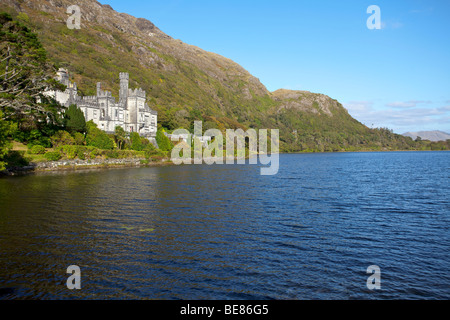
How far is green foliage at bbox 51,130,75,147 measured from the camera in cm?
6769

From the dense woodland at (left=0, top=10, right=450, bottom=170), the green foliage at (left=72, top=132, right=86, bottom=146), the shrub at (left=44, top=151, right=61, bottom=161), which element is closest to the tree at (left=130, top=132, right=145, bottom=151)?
the dense woodland at (left=0, top=10, right=450, bottom=170)

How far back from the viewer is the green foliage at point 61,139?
67.7 meters

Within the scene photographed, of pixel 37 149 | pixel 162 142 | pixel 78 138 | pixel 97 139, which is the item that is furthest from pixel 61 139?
pixel 162 142

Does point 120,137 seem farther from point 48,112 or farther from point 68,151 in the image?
point 48,112

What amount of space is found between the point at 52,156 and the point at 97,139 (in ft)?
49.0

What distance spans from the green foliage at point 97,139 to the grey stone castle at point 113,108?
26.3 feet

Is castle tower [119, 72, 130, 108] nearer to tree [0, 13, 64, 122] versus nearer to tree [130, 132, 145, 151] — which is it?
tree [130, 132, 145, 151]

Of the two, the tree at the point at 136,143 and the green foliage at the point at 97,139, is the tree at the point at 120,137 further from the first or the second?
the green foliage at the point at 97,139

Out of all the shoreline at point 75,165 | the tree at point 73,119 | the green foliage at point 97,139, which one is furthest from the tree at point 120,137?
the tree at point 73,119

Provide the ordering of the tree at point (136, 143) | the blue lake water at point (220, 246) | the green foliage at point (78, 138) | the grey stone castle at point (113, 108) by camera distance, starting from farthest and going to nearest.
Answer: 1. the tree at point (136, 143)
2. the grey stone castle at point (113, 108)
3. the green foliage at point (78, 138)
4. the blue lake water at point (220, 246)

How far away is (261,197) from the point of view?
118 ft

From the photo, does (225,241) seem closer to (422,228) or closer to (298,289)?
(298,289)

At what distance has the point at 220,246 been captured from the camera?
18781 mm
